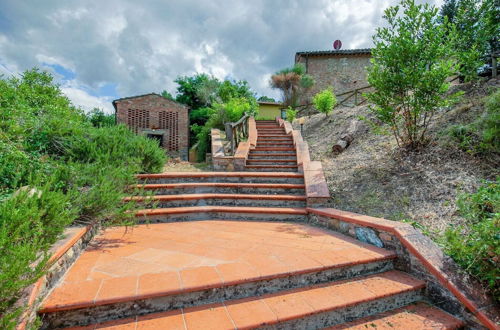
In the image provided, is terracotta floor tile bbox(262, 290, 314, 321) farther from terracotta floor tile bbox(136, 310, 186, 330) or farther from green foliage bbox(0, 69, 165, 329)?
green foliage bbox(0, 69, 165, 329)

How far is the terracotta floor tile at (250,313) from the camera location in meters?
1.55

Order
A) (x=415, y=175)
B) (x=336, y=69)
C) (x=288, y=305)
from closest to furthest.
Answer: (x=288, y=305), (x=415, y=175), (x=336, y=69)

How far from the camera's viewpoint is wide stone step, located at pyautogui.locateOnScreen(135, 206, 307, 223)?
12.3ft

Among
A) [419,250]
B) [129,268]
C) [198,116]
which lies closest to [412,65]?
[419,250]

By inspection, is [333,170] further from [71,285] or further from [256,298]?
[71,285]

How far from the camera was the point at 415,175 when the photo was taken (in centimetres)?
375

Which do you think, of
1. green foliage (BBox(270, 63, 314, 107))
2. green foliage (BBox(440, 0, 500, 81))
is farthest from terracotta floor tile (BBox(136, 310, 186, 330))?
green foliage (BBox(270, 63, 314, 107))

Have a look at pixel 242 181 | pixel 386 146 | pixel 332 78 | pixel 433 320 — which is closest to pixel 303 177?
pixel 242 181

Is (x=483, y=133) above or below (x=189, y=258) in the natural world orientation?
above

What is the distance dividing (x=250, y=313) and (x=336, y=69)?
1901cm

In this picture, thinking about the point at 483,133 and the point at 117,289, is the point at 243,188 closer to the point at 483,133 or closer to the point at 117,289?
the point at 117,289

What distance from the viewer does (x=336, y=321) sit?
1.77m

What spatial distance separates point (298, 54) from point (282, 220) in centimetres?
1717

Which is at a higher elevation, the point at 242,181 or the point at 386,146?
the point at 386,146
